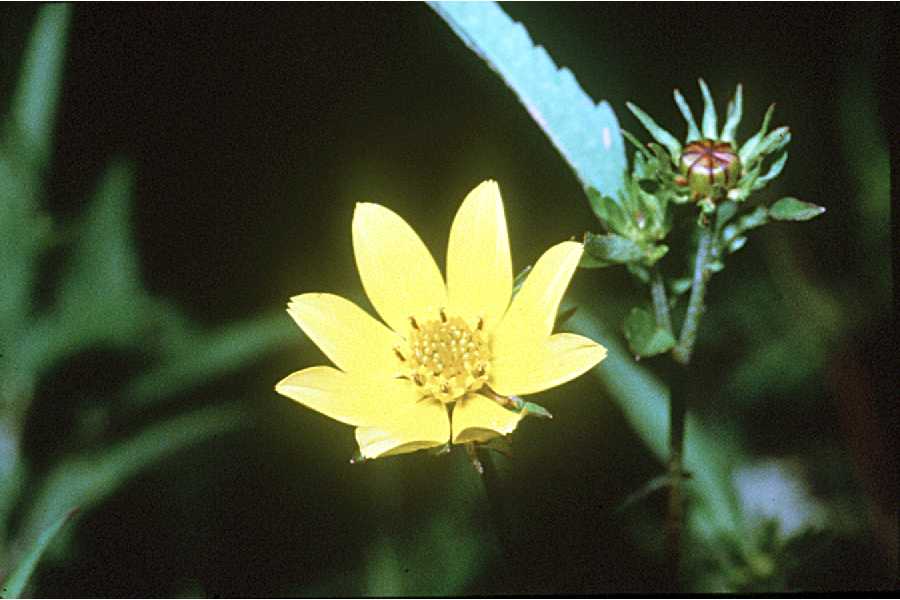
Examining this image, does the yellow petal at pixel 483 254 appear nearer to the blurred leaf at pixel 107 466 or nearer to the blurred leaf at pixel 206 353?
the blurred leaf at pixel 206 353

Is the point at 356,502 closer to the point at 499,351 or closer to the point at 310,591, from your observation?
the point at 310,591

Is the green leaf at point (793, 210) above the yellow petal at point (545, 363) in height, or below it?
above

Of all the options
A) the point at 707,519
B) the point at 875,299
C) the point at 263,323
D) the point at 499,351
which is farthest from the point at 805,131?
the point at 263,323

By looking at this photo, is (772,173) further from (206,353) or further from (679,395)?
(206,353)

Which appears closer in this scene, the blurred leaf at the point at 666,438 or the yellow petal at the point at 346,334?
the yellow petal at the point at 346,334

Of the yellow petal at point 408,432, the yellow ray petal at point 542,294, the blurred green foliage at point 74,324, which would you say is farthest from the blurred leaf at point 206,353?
the yellow ray petal at point 542,294

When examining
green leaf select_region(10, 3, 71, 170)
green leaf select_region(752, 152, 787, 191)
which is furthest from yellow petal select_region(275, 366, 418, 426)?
green leaf select_region(10, 3, 71, 170)

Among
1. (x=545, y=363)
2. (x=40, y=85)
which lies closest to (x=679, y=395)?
(x=545, y=363)
